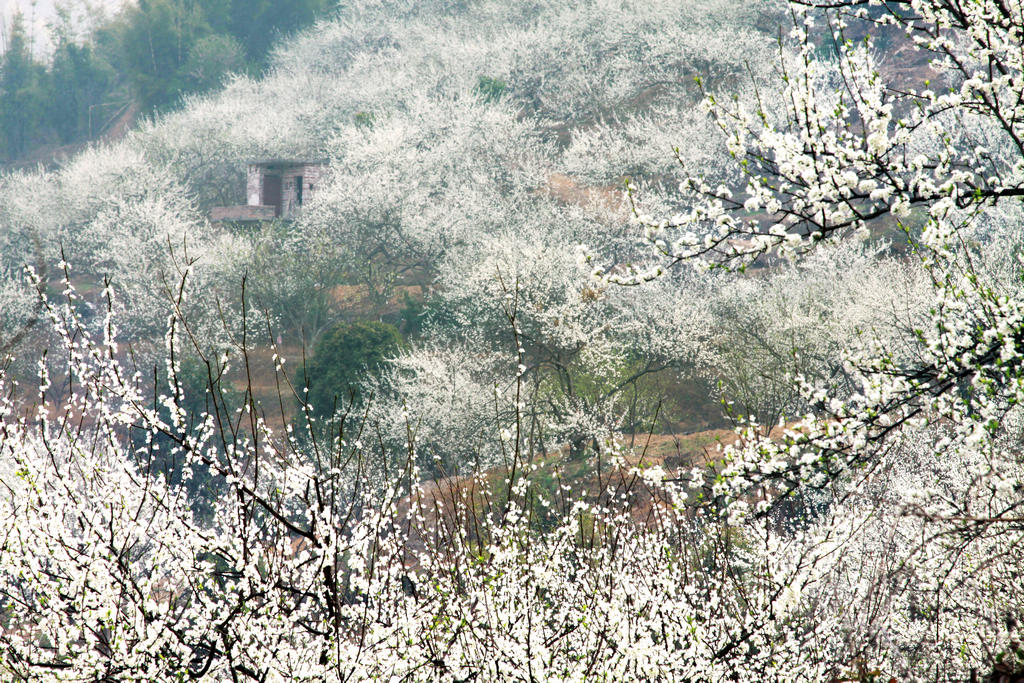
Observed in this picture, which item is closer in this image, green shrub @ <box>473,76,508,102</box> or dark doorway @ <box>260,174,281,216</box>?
dark doorway @ <box>260,174,281,216</box>

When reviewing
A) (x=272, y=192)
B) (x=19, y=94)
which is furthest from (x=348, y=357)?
(x=19, y=94)

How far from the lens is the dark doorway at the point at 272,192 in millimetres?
45656

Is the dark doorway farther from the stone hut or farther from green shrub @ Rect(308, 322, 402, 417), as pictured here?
green shrub @ Rect(308, 322, 402, 417)

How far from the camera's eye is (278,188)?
46219 millimetres

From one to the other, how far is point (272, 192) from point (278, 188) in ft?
1.56

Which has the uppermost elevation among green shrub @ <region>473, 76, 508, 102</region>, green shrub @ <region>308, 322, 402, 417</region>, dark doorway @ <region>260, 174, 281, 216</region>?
green shrub @ <region>473, 76, 508, 102</region>

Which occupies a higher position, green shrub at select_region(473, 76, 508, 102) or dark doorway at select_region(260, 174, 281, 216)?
green shrub at select_region(473, 76, 508, 102)

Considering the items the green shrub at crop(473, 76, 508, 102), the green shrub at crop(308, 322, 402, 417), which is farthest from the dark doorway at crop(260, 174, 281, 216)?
the green shrub at crop(308, 322, 402, 417)

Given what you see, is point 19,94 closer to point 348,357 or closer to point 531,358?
point 348,357

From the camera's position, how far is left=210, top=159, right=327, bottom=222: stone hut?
44250 mm

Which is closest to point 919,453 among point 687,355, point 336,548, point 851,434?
point 687,355

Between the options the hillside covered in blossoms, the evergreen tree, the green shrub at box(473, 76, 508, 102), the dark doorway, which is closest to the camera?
the hillside covered in blossoms

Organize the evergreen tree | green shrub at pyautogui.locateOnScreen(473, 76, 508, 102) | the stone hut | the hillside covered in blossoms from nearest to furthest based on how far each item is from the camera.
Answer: the hillside covered in blossoms < the stone hut < green shrub at pyautogui.locateOnScreen(473, 76, 508, 102) < the evergreen tree

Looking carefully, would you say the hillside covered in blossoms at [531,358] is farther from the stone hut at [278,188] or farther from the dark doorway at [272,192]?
the dark doorway at [272,192]
